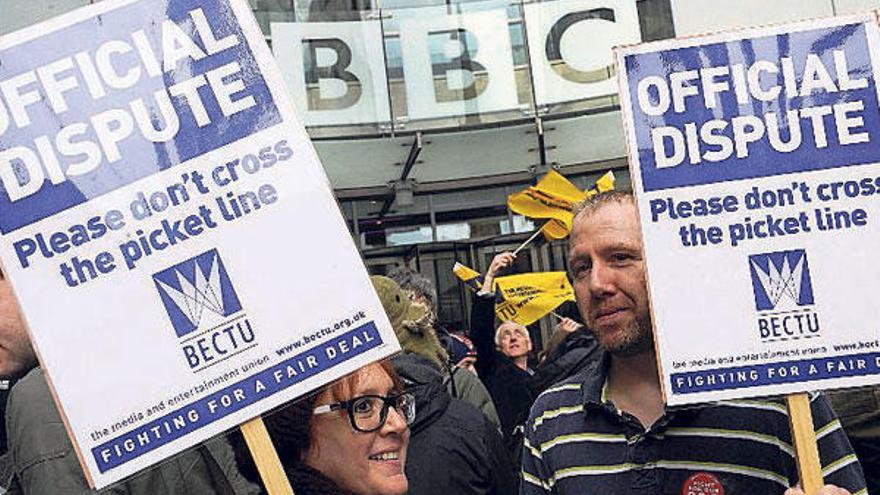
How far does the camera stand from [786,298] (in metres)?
2.16

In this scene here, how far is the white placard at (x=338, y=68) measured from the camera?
10633 millimetres

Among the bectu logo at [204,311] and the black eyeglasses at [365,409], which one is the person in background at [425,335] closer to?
the black eyeglasses at [365,409]

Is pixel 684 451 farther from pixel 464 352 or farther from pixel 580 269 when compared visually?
pixel 464 352

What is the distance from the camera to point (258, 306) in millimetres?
2023

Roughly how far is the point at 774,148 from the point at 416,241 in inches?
371

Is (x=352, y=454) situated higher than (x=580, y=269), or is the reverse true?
(x=580, y=269)

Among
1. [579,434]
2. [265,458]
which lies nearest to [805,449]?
[579,434]

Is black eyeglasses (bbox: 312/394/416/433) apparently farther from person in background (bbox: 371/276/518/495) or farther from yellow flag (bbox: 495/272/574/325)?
yellow flag (bbox: 495/272/574/325)

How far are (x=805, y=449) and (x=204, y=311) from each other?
3.61 feet

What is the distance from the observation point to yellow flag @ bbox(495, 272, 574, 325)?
23.3 feet

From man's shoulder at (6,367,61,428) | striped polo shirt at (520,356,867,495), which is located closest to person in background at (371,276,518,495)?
striped polo shirt at (520,356,867,495)

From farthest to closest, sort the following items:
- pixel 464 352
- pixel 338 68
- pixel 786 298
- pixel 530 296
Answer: pixel 338 68
pixel 530 296
pixel 464 352
pixel 786 298

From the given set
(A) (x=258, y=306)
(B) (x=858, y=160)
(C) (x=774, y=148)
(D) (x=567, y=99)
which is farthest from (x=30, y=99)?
(D) (x=567, y=99)

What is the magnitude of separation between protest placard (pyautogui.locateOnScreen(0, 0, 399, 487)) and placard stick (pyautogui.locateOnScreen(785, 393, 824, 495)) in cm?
75
